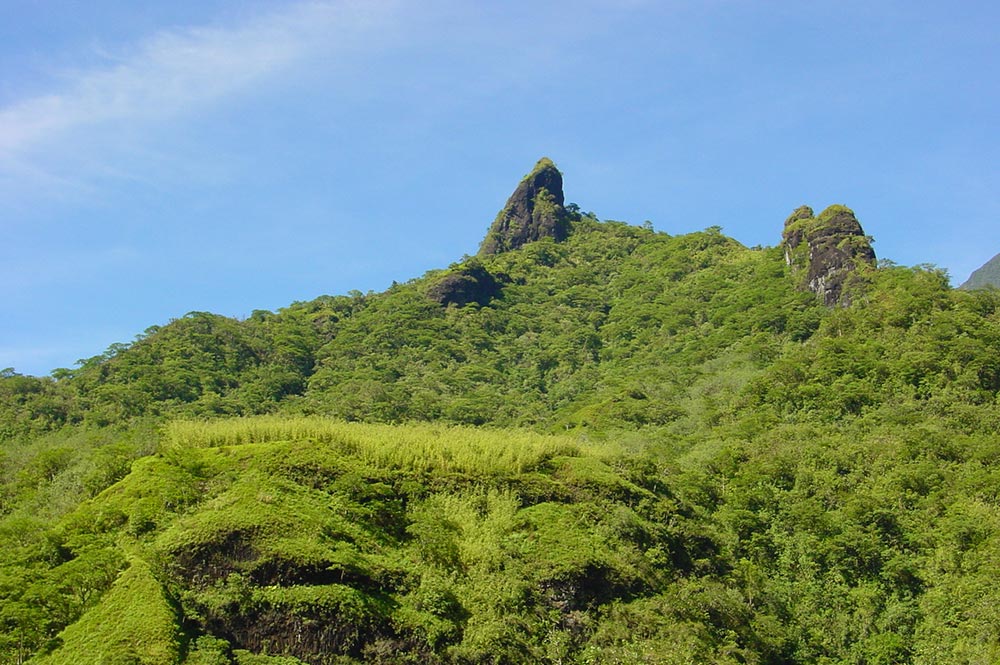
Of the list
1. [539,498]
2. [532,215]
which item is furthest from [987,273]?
[539,498]

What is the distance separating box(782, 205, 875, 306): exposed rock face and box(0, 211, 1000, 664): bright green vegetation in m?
2.22

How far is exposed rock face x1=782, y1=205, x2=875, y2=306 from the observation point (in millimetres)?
57125

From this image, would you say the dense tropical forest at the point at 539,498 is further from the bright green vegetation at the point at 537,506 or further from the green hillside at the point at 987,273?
the green hillside at the point at 987,273

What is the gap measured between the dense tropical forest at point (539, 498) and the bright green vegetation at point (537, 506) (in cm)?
9

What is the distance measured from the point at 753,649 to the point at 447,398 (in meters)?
30.3

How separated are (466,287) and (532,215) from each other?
22646 mm

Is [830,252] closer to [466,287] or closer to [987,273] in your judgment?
[466,287]

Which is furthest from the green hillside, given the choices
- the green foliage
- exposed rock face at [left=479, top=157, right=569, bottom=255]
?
the green foliage

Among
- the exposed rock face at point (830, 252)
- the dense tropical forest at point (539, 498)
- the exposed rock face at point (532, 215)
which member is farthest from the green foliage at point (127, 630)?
the exposed rock face at point (532, 215)

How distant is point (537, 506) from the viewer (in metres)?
26.5

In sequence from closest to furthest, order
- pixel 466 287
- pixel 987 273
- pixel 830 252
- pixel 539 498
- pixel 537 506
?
pixel 537 506, pixel 539 498, pixel 830 252, pixel 466 287, pixel 987 273

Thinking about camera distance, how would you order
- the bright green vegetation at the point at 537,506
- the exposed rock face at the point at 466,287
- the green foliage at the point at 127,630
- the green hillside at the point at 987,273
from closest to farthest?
the green foliage at the point at 127,630 < the bright green vegetation at the point at 537,506 < the exposed rock face at the point at 466,287 < the green hillside at the point at 987,273

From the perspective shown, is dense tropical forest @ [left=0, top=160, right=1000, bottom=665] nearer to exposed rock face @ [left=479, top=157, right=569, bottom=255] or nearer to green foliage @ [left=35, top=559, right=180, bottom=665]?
green foliage @ [left=35, top=559, right=180, bottom=665]

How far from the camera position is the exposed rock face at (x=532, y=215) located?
3588 inches
